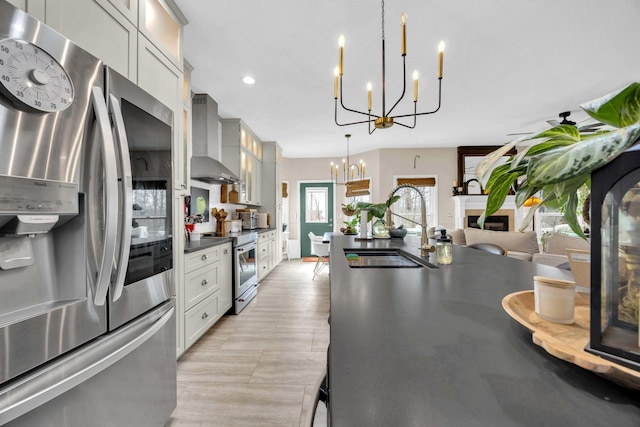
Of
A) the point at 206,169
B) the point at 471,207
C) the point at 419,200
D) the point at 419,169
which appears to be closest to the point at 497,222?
the point at 471,207

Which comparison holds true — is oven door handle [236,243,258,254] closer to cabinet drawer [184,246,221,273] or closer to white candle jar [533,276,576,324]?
cabinet drawer [184,246,221,273]

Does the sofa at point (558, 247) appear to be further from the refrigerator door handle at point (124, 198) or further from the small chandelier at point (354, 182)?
the refrigerator door handle at point (124, 198)

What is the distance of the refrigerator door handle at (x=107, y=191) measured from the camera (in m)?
0.90

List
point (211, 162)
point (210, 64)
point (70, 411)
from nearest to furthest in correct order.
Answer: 1. point (70, 411)
2. point (210, 64)
3. point (211, 162)

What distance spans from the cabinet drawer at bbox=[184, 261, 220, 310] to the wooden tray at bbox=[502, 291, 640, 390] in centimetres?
207

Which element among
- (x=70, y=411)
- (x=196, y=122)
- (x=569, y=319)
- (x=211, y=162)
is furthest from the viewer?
(x=196, y=122)

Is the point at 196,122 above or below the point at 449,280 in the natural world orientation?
above

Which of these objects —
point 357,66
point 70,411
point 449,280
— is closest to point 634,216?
point 449,280

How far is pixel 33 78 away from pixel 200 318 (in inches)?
79.9

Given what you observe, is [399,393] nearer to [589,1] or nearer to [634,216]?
[634,216]

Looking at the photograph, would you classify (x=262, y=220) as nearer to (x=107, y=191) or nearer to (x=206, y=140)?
(x=206, y=140)

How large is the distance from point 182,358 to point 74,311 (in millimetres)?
1481

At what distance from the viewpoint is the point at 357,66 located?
2.89 meters

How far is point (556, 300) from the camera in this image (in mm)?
525
